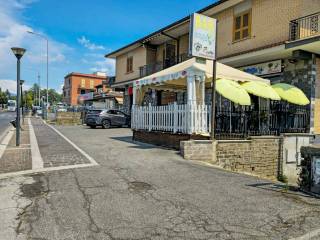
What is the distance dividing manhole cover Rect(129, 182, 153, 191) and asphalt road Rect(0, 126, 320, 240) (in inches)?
0.8

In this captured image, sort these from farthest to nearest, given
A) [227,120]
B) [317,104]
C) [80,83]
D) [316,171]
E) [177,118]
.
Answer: [80,83], [317,104], [227,120], [177,118], [316,171]

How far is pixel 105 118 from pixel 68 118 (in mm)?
10963

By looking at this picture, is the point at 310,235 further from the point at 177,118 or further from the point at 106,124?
the point at 106,124

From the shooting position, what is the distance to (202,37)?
9781mm

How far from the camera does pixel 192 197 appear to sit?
5.51 meters

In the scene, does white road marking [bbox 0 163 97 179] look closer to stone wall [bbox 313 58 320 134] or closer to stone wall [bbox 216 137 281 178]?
stone wall [bbox 216 137 281 178]

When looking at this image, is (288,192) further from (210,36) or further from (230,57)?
(230,57)

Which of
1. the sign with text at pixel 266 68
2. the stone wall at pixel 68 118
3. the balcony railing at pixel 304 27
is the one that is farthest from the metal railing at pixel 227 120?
the stone wall at pixel 68 118

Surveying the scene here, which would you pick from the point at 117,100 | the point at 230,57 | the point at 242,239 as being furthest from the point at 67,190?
the point at 117,100

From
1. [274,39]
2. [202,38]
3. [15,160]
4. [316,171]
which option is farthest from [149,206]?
[274,39]

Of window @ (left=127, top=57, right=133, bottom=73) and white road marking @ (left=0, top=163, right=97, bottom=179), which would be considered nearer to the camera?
white road marking @ (left=0, top=163, right=97, bottom=179)

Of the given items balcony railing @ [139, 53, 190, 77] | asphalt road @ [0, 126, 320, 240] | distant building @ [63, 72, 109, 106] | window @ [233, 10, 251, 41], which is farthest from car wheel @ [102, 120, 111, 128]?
distant building @ [63, 72, 109, 106]

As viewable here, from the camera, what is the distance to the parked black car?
23.2 m

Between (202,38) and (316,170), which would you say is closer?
(316,170)
